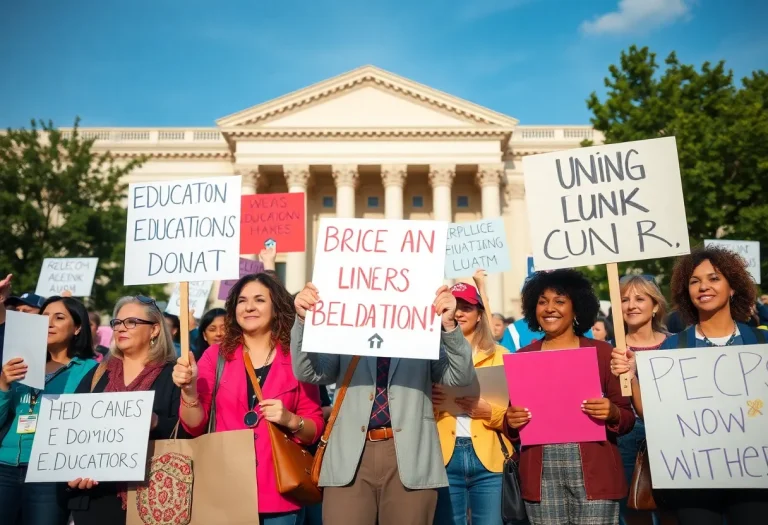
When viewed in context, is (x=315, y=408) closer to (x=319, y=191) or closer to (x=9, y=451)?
(x=9, y=451)

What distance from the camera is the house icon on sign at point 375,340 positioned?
12.6 feet

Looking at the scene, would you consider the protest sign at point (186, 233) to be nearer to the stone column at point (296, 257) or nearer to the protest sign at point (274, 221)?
the protest sign at point (274, 221)

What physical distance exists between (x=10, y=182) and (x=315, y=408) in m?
27.9

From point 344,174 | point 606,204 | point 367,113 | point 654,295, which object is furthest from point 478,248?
point 367,113

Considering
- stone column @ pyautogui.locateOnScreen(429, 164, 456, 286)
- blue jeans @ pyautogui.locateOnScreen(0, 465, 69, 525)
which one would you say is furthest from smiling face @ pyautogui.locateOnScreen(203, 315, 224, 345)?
stone column @ pyautogui.locateOnScreen(429, 164, 456, 286)

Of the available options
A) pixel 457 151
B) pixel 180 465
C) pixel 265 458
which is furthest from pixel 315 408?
pixel 457 151

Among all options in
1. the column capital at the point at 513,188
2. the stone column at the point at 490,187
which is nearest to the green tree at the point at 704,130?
the stone column at the point at 490,187

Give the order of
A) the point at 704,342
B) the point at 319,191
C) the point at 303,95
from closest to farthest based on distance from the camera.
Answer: the point at 704,342 → the point at 303,95 → the point at 319,191

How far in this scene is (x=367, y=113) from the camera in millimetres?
44094

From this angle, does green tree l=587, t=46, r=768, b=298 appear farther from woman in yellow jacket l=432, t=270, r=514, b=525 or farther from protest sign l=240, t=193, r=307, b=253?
woman in yellow jacket l=432, t=270, r=514, b=525

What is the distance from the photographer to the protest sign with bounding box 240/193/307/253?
10758 millimetres

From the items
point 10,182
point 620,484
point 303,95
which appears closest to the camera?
point 620,484

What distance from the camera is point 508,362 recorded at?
13.6 ft

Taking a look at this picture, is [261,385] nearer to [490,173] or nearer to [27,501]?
[27,501]
